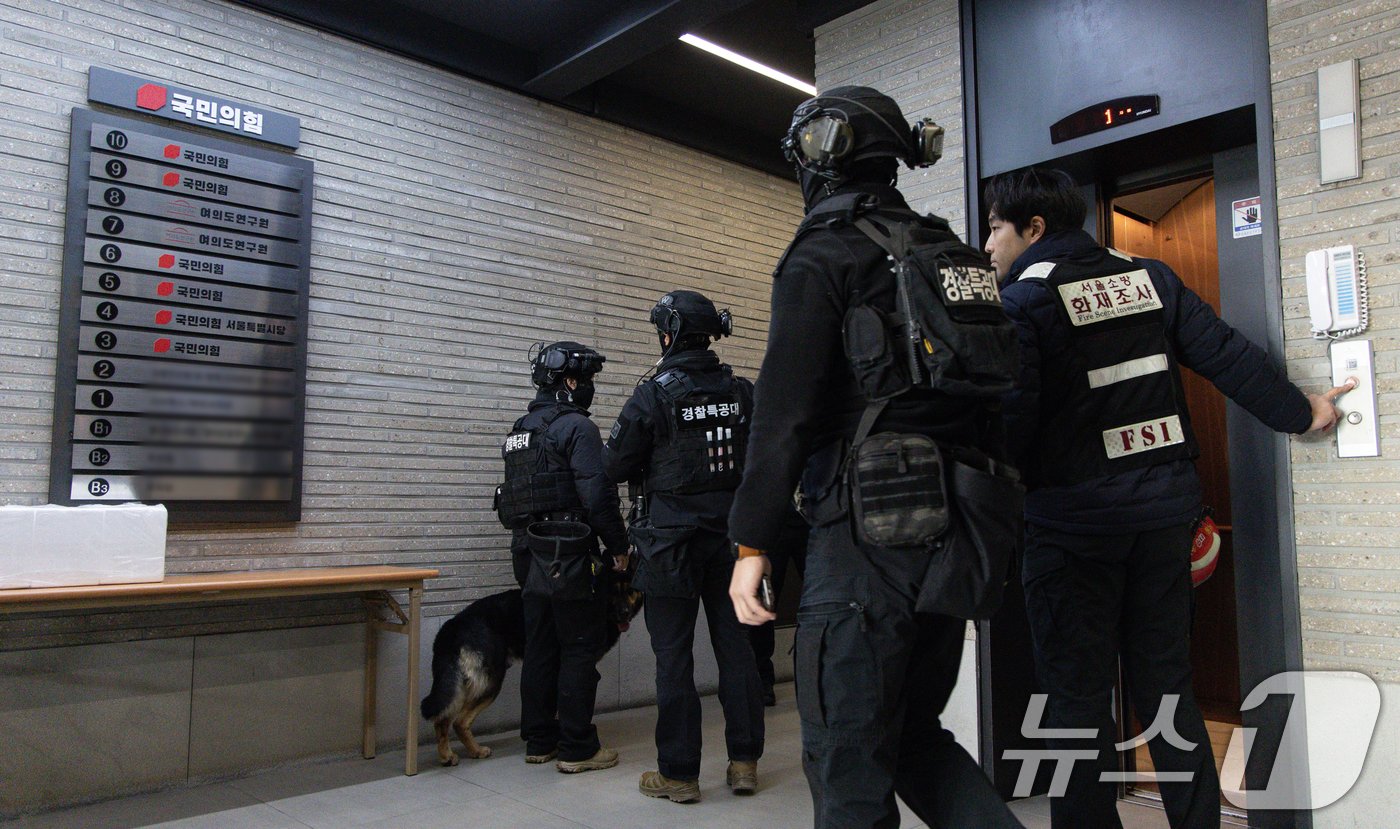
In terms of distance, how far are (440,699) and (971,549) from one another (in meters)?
3.17

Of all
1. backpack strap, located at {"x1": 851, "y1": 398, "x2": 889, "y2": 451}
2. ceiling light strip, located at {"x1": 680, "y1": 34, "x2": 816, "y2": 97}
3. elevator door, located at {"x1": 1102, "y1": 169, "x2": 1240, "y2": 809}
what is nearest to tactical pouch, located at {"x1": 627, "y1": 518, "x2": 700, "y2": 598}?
elevator door, located at {"x1": 1102, "y1": 169, "x2": 1240, "y2": 809}

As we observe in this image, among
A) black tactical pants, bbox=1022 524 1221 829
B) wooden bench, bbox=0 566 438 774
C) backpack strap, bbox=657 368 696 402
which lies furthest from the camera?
backpack strap, bbox=657 368 696 402

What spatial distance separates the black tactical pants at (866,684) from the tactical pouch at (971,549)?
0.05 meters

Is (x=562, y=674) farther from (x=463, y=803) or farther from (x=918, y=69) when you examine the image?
(x=918, y=69)

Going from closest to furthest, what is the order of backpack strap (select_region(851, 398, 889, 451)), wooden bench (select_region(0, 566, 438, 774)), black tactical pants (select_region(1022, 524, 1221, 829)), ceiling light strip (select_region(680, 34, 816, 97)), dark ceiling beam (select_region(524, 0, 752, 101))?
1. backpack strap (select_region(851, 398, 889, 451))
2. black tactical pants (select_region(1022, 524, 1221, 829))
3. wooden bench (select_region(0, 566, 438, 774))
4. dark ceiling beam (select_region(524, 0, 752, 101))
5. ceiling light strip (select_region(680, 34, 816, 97))

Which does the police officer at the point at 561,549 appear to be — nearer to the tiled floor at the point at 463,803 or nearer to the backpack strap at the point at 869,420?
the tiled floor at the point at 463,803

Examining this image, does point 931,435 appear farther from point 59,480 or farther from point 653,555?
point 59,480

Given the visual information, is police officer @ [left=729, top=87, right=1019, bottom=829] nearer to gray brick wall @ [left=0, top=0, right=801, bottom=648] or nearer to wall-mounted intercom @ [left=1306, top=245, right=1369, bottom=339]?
wall-mounted intercom @ [left=1306, top=245, right=1369, bottom=339]

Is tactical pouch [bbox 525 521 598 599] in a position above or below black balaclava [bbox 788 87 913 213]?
below

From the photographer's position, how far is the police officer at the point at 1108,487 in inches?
97.7

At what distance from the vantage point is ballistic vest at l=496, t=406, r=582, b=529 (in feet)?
14.3

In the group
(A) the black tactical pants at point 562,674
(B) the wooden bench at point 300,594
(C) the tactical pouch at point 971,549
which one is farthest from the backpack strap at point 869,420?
(B) the wooden bench at point 300,594

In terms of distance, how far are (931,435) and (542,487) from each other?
2.78m

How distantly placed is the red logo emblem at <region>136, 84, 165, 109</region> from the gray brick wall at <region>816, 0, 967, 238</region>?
3.07 m
